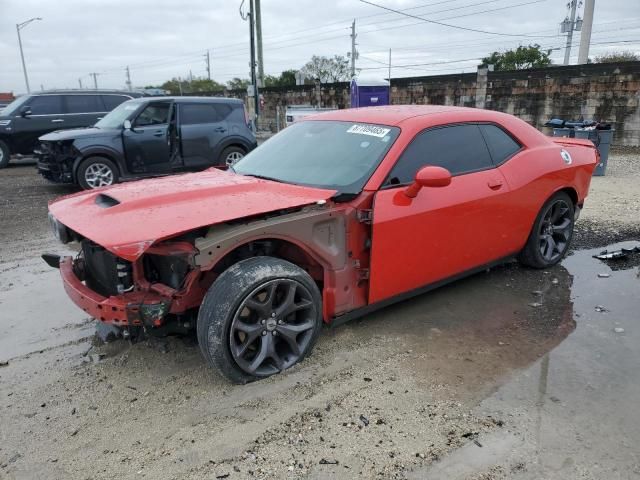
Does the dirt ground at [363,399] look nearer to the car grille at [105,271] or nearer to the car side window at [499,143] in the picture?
the car grille at [105,271]

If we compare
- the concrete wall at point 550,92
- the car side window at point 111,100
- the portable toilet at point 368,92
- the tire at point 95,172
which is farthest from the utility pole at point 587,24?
the tire at point 95,172

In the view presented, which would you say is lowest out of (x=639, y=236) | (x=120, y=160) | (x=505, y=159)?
(x=639, y=236)

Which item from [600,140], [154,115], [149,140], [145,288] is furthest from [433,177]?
[600,140]

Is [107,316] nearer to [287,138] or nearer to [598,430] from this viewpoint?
[287,138]

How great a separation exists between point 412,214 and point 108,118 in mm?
8473

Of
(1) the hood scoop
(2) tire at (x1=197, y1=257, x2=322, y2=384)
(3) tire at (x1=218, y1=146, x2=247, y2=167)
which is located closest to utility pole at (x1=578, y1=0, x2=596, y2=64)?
(3) tire at (x1=218, y1=146, x2=247, y2=167)

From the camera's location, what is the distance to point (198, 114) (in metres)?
10.3

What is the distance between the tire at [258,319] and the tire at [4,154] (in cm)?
1233

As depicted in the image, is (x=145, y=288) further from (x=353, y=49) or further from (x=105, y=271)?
(x=353, y=49)

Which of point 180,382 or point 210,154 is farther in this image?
point 210,154

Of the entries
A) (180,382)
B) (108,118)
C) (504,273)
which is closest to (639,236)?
(504,273)

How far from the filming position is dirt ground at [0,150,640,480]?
2.46 m

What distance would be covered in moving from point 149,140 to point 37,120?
468 cm

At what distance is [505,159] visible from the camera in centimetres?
441
